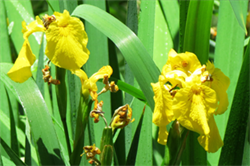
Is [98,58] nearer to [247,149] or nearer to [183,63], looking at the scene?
[183,63]

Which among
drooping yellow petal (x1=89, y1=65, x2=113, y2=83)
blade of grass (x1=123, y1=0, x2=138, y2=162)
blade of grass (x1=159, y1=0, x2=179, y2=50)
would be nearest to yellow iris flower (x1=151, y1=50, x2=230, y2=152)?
drooping yellow petal (x1=89, y1=65, x2=113, y2=83)

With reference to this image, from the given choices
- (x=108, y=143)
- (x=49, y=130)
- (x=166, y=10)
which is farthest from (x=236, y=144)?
(x=166, y=10)

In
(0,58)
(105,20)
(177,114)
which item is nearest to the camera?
(177,114)

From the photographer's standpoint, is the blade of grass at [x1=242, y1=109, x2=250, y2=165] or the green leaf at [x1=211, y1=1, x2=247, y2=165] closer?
the blade of grass at [x1=242, y1=109, x2=250, y2=165]

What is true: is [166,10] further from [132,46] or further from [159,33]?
[132,46]

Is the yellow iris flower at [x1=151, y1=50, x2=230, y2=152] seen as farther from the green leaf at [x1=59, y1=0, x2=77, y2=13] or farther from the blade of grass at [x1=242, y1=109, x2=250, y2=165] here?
the green leaf at [x1=59, y1=0, x2=77, y2=13]
